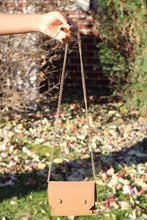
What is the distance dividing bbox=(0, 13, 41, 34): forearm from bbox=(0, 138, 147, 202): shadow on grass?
199cm

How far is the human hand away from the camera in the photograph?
6.24 ft

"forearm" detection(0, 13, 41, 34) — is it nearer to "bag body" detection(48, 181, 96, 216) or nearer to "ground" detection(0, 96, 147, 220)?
"bag body" detection(48, 181, 96, 216)

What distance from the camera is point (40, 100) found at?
5215 millimetres

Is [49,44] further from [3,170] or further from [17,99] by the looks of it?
[3,170]

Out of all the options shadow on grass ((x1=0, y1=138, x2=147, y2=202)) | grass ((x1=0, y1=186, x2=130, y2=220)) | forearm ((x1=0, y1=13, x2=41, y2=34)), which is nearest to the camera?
forearm ((x1=0, y1=13, x2=41, y2=34))

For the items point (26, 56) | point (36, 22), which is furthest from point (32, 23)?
point (26, 56)

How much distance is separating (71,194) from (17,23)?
45.4 inches

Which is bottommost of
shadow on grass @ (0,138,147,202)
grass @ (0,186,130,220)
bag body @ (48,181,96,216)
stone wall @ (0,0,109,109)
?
grass @ (0,186,130,220)

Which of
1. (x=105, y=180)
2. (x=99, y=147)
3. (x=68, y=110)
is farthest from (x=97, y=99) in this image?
(x=105, y=180)

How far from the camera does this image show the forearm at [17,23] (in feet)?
6.20

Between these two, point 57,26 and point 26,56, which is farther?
point 26,56

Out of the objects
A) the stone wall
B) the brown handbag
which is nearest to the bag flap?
the brown handbag

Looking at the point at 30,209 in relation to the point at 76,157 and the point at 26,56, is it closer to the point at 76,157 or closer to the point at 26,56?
the point at 76,157

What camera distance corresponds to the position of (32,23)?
191cm
